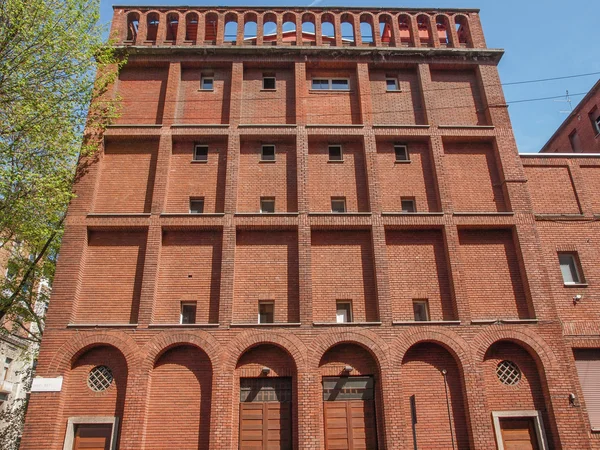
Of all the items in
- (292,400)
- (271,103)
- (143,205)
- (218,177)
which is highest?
(271,103)

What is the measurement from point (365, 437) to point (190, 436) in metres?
5.54

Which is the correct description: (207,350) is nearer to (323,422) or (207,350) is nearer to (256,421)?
(256,421)

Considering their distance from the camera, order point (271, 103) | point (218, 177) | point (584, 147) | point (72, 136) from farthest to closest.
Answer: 1. point (584, 147)
2. point (271, 103)
3. point (218, 177)
4. point (72, 136)

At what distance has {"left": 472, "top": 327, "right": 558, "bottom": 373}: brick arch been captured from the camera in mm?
15578

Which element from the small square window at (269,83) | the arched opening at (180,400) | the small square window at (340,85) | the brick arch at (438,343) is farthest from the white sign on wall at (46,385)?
the small square window at (340,85)

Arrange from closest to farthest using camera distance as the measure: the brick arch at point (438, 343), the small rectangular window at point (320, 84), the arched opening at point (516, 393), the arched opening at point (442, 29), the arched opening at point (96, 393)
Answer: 1. the arched opening at point (96, 393)
2. the arched opening at point (516, 393)
3. the brick arch at point (438, 343)
4. the small rectangular window at point (320, 84)
5. the arched opening at point (442, 29)

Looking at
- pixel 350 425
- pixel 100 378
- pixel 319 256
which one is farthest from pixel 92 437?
pixel 319 256

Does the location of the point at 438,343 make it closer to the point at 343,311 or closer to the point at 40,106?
the point at 343,311

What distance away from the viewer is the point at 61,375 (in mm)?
15109

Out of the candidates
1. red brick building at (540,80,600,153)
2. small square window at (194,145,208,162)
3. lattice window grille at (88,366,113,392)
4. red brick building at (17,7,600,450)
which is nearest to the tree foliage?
red brick building at (17,7,600,450)

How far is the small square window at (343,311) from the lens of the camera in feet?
54.5

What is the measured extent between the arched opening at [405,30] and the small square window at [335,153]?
623cm

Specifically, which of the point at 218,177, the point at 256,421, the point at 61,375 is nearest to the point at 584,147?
the point at 218,177

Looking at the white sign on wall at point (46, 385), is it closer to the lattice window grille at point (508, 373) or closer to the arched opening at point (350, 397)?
the arched opening at point (350, 397)
